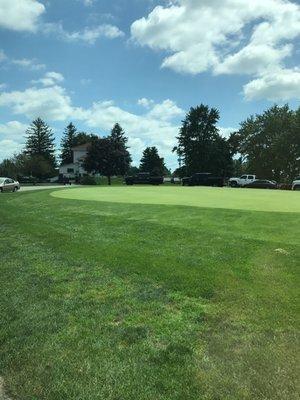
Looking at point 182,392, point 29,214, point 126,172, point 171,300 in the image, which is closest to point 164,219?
point 29,214

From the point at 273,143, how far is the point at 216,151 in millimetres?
12414

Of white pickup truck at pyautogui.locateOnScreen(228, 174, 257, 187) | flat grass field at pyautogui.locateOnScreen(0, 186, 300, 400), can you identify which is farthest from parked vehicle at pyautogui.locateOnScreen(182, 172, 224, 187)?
flat grass field at pyautogui.locateOnScreen(0, 186, 300, 400)

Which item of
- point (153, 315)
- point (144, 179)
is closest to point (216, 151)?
point (144, 179)

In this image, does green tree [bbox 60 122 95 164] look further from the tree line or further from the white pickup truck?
the white pickup truck

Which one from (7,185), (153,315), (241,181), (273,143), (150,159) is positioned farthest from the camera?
(150,159)

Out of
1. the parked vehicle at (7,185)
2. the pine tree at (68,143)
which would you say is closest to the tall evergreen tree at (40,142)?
the pine tree at (68,143)

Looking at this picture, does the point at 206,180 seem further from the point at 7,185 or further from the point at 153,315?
the point at 153,315

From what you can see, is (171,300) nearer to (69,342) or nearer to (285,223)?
(69,342)

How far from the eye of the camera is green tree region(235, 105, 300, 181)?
3637 inches

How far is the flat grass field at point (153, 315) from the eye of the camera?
16.3 feet

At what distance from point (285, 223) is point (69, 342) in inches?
333

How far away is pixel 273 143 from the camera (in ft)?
310

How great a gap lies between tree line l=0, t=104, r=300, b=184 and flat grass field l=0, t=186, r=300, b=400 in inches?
3221

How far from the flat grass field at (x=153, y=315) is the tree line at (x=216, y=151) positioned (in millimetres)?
81804
